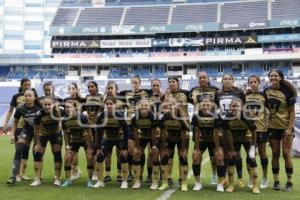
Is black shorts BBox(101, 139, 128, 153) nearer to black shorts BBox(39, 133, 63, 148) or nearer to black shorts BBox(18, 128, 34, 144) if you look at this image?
black shorts BBox(39, 133, 63, 148)

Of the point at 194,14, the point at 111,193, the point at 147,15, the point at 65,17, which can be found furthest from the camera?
the point at 65,17

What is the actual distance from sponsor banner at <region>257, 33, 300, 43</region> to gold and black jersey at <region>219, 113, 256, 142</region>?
36.8 m

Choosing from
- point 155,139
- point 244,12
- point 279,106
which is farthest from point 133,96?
point 244,12

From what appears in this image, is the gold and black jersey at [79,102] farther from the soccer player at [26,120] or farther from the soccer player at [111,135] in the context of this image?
the soccer player at [26,120]

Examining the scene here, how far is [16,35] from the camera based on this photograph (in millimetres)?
56062

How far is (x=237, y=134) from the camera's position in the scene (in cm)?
720

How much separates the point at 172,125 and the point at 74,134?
177 cm

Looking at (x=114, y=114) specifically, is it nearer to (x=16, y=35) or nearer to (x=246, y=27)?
(x=246, y=27)

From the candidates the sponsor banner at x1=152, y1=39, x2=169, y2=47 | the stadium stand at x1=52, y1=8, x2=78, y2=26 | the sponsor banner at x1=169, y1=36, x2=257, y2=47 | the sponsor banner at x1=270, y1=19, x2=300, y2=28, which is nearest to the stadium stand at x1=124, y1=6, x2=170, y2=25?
the sponsor banner at x1=152, y1=39, x2=169, y2=47

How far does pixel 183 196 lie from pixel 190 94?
6.22 feet

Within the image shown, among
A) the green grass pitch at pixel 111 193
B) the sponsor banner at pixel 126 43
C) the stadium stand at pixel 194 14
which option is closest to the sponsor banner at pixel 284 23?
the stadium stand at pixel 194 14

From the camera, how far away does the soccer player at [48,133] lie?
7.49m

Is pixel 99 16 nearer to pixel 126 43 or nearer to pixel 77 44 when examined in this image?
pixel 77 44

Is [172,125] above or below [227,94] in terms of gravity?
below
